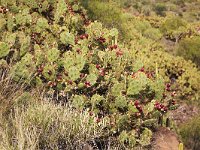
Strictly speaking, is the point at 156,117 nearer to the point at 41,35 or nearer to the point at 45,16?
the point at 41,35

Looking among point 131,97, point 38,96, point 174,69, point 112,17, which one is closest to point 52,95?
point 38,96

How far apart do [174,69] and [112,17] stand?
459 centimetres

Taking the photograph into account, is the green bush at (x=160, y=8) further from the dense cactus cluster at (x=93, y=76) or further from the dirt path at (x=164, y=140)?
the dirt path at (x=164, y=140)

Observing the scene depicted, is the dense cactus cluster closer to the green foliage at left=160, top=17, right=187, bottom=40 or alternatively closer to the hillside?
the hillside

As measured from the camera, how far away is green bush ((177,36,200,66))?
22297mm

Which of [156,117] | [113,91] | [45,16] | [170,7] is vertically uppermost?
[45,16]

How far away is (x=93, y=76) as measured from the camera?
7.32m

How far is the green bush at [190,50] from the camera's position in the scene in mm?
22297

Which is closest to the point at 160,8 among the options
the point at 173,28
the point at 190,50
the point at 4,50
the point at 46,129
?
the point at 173,28

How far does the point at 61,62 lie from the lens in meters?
7.71

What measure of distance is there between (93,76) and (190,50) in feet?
53.0

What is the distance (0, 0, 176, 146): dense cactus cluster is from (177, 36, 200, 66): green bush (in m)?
14.3

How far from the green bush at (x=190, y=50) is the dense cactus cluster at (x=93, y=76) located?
47.0 feet

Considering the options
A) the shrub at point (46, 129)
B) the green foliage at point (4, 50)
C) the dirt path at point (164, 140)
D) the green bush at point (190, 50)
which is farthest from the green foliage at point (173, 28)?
the shrub at point (46, 129)
